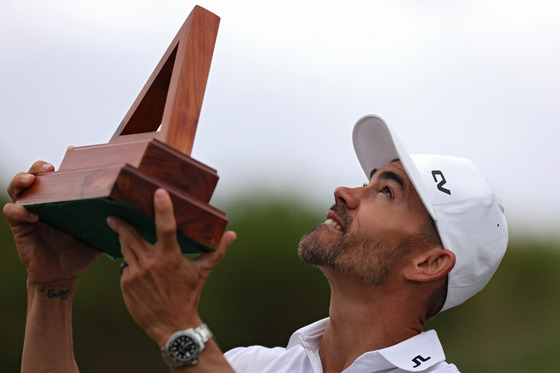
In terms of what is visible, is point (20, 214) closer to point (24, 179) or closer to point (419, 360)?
point (24, 179)

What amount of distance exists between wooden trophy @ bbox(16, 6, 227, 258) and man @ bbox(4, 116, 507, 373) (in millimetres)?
245

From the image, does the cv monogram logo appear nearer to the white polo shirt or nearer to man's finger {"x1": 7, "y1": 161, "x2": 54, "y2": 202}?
the white polo shirt

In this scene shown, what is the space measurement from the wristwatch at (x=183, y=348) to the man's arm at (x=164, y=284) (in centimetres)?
2

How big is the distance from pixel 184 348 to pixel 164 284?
0.60ft

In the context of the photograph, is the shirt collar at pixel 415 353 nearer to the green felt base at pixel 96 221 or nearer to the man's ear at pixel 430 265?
the man's ear at pixel 430 265

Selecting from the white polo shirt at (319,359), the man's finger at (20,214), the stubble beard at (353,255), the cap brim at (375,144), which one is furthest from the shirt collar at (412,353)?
the man's finger at (20,214)

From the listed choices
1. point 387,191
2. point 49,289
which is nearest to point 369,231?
point 387,191

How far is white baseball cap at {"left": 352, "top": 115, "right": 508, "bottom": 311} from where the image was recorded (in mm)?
2525

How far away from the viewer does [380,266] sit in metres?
2.49

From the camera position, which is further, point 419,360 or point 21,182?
point 419,360

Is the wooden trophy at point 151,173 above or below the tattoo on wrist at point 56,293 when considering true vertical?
above

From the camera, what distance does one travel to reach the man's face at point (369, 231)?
2.46m

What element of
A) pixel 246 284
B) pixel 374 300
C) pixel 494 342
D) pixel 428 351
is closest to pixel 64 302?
pixel 374 300

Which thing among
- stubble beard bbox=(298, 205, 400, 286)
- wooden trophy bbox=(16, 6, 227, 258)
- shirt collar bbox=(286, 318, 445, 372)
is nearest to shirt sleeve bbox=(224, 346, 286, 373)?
shirt collar bbox=(286, 318, 445, 372)
